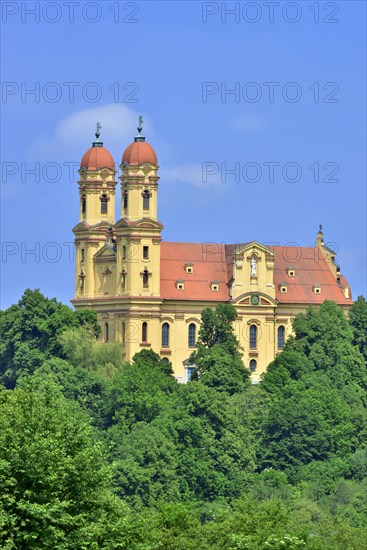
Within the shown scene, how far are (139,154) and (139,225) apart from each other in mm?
3642

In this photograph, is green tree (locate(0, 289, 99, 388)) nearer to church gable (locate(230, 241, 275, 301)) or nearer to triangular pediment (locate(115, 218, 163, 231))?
triangular pediment (locate(115, 218, 163, 231))

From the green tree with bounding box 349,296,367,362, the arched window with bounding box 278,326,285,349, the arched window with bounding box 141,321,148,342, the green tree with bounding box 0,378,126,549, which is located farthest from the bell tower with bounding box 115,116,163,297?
the green tree with bounding box 0,378,126,549

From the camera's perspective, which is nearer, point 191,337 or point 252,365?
point 191,337

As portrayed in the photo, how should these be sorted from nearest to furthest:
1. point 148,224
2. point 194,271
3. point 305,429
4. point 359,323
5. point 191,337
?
1. point 305,429
2. point 148,224
3. point 191,337
4. point 359,323
5. point 194,271

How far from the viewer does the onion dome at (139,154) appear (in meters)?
136

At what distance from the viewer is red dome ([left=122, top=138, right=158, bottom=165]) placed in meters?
136

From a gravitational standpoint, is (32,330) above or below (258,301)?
below

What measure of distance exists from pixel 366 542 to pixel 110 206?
55.0m

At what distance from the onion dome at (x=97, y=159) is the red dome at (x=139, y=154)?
2.35 m

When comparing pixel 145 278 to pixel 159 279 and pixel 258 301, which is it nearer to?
pixel 159 279

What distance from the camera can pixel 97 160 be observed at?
139750 millimetres

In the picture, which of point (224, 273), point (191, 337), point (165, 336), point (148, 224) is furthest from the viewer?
point (224, 273)

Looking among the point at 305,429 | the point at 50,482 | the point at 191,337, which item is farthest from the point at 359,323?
the point at 50,482

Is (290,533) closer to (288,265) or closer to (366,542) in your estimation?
(366,542)
